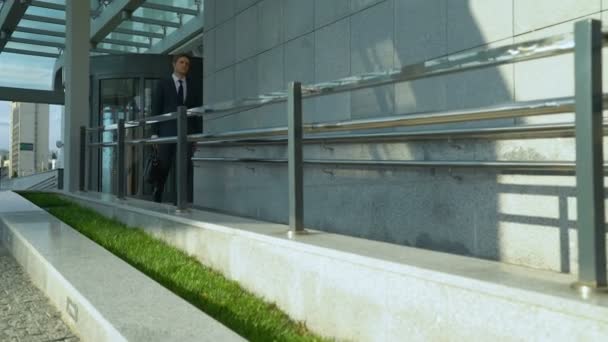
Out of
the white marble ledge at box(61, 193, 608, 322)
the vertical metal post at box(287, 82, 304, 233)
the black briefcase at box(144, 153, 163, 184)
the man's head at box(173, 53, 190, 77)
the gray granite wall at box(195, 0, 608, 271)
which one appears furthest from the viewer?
the black briefcase at box(144, 153, 163, 184)

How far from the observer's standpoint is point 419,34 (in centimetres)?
491

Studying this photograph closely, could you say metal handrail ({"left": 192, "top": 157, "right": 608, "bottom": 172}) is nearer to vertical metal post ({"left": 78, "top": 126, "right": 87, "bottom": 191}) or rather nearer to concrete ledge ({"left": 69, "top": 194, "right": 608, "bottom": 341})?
concrete ledge ({"left": 69, "top": 194, "right": 608, "bottom": 341})

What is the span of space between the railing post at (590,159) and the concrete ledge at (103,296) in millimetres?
1351

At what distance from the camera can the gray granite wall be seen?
3688 millimetres

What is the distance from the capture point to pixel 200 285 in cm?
379

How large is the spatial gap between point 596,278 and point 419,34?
3.32 metres

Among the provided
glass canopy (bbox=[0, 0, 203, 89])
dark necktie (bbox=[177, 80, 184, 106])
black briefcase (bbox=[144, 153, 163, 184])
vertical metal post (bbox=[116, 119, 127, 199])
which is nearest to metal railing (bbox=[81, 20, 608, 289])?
vertical metal post (bbox=[116, 119, 127, 199])

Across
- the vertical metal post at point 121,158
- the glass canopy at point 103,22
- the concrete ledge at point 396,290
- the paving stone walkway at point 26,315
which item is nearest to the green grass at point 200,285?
the concrete ledge at point 396,290

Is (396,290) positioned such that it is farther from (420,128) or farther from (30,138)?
(30,138)

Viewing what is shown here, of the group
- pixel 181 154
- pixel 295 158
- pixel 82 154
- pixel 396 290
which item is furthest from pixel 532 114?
pixel 82 154

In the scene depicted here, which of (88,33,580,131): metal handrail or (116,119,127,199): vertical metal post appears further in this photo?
(116,119,127,199): vertical metal post

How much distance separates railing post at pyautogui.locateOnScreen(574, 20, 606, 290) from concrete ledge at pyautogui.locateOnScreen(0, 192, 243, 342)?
1351 millimetres

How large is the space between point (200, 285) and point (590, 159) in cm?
257

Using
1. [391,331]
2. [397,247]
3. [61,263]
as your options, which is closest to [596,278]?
[391,331]
